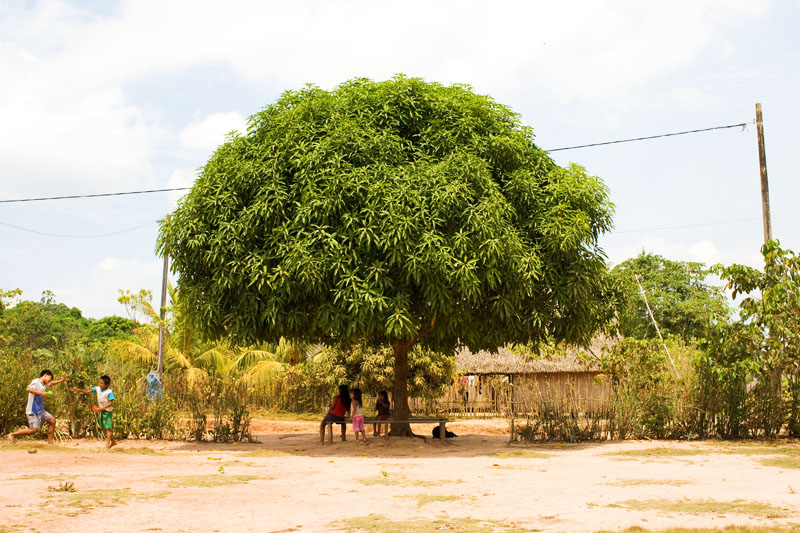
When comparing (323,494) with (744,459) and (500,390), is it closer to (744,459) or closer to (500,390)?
(744,459)

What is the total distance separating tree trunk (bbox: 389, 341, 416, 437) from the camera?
655 inches

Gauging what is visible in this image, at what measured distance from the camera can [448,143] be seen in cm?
1501

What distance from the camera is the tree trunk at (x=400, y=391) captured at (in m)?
16.6

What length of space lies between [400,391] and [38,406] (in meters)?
7.30

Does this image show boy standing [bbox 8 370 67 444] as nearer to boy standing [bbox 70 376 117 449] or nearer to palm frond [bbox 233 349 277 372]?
boy standing [bbox 70 376 117 449]

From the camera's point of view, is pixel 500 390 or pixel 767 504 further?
pixel 500 390

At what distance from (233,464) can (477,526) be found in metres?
6.40

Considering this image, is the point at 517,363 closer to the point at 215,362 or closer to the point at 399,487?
the point at 215,362

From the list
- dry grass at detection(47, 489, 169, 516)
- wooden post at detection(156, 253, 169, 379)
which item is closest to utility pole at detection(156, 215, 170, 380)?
wooden post at detection(156, 253, 169, 379)

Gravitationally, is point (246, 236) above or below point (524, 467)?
above

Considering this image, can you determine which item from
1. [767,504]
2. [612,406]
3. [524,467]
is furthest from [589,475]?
[612,406]

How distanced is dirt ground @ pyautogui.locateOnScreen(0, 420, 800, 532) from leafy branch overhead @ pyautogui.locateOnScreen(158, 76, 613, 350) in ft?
8.11

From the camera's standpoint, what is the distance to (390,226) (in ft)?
44.2

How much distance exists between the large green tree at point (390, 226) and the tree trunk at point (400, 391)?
1.66 ft
